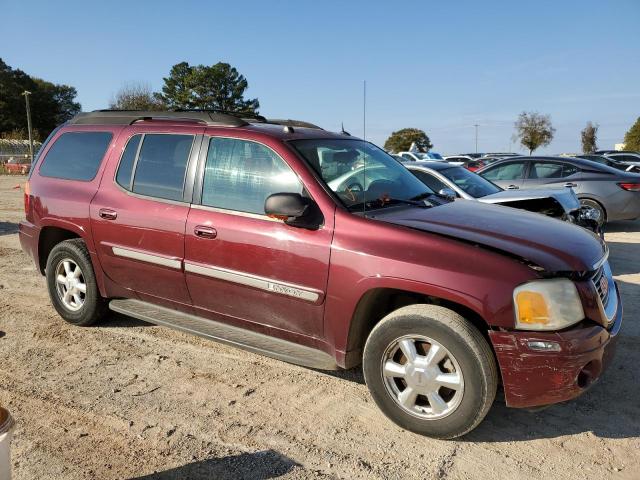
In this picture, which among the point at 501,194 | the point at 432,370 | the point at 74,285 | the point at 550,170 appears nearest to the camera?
the point at 432,370

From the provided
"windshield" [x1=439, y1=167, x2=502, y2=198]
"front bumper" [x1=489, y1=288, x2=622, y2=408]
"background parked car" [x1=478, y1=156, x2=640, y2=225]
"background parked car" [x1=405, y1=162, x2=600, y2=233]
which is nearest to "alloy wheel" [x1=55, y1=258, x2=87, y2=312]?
"front bumper" [x1=489, y1=288, x2=622, y2=408]

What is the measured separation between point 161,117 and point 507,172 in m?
8.17

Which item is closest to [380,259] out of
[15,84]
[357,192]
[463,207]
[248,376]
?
[357,192]

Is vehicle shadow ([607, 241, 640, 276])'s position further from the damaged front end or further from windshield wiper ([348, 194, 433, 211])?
the damaged front end

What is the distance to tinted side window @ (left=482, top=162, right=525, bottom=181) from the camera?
10688 mm

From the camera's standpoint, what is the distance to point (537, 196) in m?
6.97

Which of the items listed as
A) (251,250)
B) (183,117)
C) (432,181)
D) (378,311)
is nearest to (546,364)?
(378,311)

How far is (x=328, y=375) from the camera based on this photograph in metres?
3.96

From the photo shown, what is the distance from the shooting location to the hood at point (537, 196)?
6.89 meters

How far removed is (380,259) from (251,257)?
0.95 meters

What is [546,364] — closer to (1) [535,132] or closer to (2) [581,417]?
(2) [581,417]

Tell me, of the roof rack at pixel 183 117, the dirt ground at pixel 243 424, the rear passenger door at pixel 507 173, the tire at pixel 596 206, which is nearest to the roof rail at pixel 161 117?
the roof rack at pixel 183 117

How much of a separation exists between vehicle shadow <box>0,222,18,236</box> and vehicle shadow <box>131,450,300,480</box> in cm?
899

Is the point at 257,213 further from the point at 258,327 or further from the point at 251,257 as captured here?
the point at 258,327
